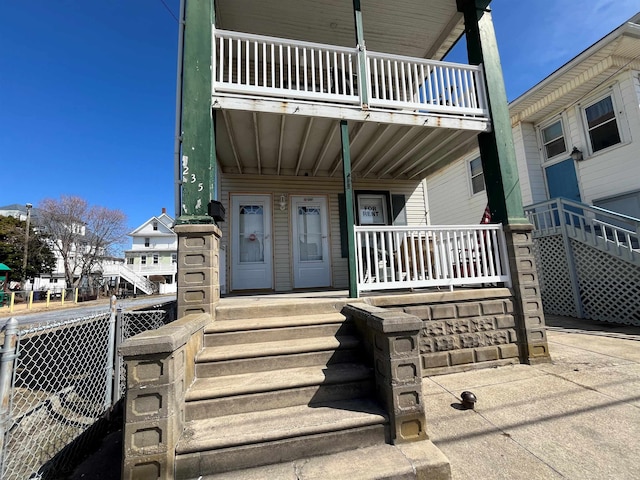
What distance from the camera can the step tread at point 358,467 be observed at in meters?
1.65

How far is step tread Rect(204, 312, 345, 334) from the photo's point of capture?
273 centimetres

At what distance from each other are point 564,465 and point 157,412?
2.54 meters

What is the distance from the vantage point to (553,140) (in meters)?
7.75

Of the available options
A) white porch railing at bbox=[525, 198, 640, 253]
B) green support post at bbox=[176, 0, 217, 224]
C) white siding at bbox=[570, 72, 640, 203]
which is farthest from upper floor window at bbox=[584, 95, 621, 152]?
green support post at bbox=[176, 0, 217, 224]

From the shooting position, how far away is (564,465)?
1.77 meters

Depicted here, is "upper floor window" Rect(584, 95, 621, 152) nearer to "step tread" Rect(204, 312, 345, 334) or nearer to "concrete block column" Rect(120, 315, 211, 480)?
"step tread" Rect(204, 312, 345, 334)

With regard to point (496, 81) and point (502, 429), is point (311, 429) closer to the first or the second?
point (502, 429)

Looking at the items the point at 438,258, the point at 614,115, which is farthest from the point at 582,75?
the point at 438,258

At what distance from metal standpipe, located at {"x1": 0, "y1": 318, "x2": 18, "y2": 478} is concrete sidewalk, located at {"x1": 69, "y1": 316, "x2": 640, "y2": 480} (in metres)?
0.64

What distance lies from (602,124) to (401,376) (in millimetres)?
8592

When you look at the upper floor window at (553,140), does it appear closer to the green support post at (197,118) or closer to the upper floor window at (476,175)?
the upper floor window at (476,175)

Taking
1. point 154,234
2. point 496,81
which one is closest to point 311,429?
point 496,81

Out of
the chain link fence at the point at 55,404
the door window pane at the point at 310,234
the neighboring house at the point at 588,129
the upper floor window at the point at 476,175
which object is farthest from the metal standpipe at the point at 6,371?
the upper floor window at the point at 476,175

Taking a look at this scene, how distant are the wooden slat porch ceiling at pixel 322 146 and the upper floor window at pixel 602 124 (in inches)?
177
